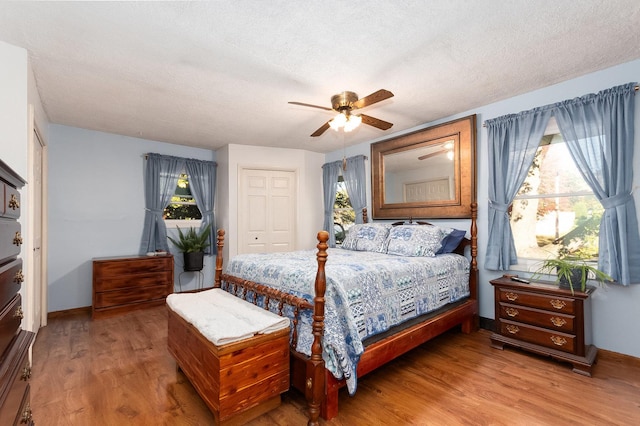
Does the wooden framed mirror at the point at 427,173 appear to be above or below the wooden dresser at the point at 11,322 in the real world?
above

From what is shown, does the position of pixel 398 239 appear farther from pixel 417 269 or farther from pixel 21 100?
pixel 21 100

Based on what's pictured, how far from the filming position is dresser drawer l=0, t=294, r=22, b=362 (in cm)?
95

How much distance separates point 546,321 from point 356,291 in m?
1.74

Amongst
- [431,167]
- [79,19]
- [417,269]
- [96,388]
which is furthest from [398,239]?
[79,19]

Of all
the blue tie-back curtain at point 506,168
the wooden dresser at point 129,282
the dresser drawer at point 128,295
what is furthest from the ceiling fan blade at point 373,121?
the dresser drawer at point 128,295

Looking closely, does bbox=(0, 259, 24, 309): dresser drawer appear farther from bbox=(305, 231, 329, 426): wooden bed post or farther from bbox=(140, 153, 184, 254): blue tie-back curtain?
bbox=(140, 153, 184, 254): blue tie-back curtain

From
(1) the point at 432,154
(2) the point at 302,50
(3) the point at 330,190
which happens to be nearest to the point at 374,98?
(2) the point at 302,50

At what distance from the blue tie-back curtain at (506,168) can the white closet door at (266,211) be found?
3.10 meters

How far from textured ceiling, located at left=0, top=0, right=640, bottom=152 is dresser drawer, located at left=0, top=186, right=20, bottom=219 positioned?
125 centimetres

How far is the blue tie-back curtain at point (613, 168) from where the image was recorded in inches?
94.1

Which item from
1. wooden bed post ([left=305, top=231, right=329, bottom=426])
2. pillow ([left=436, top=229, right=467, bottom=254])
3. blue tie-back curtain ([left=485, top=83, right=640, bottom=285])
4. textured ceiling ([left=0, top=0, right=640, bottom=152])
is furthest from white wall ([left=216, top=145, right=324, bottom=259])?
wooden bed post ([left=305, top=231, right=329, bottom=426])

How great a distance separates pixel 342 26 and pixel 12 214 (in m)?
1.96

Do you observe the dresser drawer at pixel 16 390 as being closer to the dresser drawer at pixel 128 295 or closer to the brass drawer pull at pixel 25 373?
the brass drawer pull at pixel 25 373

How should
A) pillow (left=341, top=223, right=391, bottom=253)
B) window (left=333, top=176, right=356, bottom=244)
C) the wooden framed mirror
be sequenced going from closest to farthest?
the wooden framed mirror, pillow (left=341, top=223, right=391, bottom=253), window (left=333, top=176, right=356, bottom=244)
